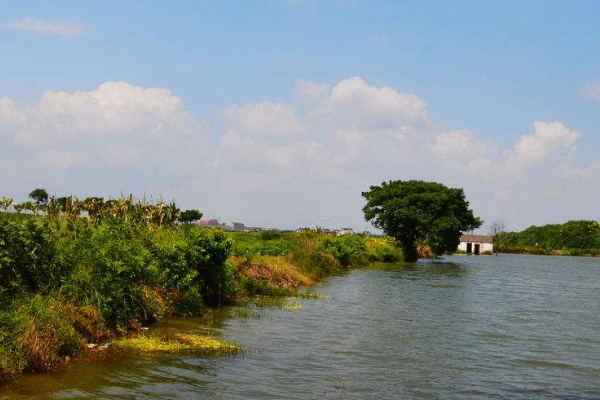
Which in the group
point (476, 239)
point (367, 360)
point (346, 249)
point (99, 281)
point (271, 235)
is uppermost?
point (476, 239)

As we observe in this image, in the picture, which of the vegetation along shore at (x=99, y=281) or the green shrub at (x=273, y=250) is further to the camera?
the green shrub at (x=273, y=250)

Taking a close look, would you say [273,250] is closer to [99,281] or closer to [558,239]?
[99,281]

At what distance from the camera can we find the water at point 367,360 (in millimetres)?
10680

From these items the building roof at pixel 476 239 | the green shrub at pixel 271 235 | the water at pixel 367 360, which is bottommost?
the water at pixel 367 360

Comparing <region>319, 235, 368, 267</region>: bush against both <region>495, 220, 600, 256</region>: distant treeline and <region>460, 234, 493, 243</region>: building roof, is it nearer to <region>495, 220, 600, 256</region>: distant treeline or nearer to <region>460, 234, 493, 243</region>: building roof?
<region>460, 234, 493, 243</region>: building roof

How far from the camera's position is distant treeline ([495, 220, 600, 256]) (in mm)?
130875

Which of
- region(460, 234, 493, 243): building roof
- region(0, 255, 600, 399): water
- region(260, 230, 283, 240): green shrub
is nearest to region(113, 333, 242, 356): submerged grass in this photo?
region(0, 255, 600, 399): water

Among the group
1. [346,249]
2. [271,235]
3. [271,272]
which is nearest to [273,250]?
[271,272]

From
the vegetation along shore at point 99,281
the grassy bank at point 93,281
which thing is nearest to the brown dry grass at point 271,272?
the vegetation along shore at point 99,281

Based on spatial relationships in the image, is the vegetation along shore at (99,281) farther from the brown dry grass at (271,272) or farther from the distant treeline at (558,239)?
the distant treeline at (558,239)

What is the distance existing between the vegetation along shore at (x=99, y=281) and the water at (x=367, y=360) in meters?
0.72

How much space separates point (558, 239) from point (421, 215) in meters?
91.7

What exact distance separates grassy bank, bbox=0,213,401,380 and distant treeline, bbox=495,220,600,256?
119 metres

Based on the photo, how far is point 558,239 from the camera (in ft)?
478
